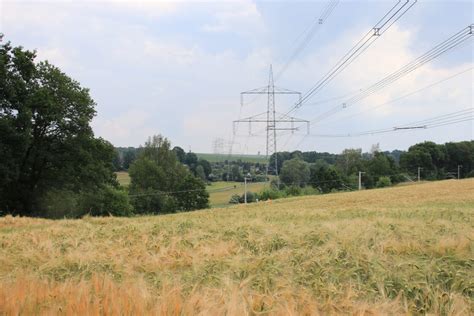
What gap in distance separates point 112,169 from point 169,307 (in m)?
35.9

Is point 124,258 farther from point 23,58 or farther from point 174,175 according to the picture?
point 174,175

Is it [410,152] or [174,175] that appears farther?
[410,152]

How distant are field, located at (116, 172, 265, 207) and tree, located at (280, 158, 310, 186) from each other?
8365mm

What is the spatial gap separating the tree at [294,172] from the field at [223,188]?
837 cm

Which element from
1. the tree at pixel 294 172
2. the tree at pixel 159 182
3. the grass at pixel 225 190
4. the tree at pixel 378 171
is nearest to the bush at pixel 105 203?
the tree at pixel 159 182

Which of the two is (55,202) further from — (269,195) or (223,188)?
(223,188)

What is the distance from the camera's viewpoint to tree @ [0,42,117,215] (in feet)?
101

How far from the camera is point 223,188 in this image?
10475 centimetres

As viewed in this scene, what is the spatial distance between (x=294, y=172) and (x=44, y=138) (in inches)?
3145

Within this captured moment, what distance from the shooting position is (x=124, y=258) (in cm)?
536

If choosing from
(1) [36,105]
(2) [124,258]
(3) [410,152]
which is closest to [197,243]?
(2) [124,258]

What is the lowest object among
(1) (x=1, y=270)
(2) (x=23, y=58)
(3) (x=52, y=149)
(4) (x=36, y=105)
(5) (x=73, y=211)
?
(5) (x=73, y=211)

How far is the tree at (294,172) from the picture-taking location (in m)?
107

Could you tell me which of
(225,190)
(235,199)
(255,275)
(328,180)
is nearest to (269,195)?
(235,199)
